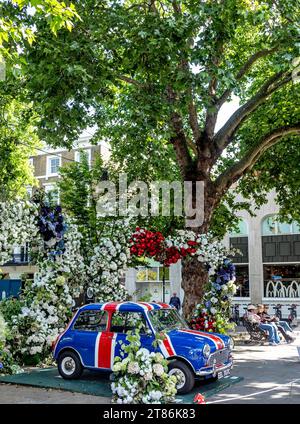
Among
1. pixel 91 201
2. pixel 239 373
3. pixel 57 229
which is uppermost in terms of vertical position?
pixel 91 201

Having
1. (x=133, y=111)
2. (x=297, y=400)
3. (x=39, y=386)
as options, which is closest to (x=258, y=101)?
(x=133, y=111)

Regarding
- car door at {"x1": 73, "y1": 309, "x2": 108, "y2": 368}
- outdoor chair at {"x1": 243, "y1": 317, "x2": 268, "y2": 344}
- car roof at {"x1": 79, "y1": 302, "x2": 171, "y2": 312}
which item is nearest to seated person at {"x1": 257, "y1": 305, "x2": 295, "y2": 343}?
outdoor chair at {"x1": 243, "y1": 317, "x2": 268, "y2": 344}

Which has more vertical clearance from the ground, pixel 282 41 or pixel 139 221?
pixel 282 41

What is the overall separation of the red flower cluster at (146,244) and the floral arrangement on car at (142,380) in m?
4.52

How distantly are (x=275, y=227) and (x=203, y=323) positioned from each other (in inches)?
670

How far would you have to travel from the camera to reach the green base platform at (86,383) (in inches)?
358

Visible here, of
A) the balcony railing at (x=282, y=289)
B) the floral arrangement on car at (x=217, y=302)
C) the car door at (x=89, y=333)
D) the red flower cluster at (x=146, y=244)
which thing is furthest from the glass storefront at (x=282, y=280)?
the car door at (x=89, y=333)

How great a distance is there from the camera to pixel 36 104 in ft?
40.3

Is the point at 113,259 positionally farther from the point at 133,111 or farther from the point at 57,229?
the point at 133,111

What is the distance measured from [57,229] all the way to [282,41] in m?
7.25

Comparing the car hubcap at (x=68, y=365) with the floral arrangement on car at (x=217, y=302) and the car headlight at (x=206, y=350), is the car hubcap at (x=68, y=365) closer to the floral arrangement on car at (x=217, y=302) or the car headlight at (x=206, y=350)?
the car headlight at (x=206, y=350)

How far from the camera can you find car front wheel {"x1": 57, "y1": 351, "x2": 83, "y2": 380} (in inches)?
405

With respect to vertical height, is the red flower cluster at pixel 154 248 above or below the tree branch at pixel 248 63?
below

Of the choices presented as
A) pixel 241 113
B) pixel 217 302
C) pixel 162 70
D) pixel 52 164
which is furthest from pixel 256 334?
pixel 52 164
